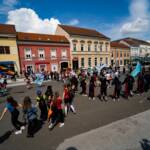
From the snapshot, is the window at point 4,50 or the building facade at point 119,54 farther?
the building facade at point 119,54

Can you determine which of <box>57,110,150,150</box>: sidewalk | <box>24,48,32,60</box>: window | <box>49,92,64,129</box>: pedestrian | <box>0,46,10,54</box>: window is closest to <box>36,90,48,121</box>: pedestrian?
<box>49,92,64,129</box>: pedestrian

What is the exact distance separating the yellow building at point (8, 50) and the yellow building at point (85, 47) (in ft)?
41.7

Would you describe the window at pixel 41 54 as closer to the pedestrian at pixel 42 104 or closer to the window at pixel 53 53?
the window at pixel 53 53

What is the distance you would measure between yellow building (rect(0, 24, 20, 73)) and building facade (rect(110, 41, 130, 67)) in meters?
29.4

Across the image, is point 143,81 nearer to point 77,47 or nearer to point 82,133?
point 82,133

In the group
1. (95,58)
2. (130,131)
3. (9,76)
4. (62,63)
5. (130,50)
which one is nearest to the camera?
(130,131)

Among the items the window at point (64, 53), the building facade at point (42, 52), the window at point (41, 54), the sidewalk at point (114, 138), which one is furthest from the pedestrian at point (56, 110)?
the window at point (64, 53)

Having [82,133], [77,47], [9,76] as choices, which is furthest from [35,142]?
[77,47]

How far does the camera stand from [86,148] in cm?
442

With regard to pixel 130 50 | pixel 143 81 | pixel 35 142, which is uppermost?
pixel 130 50

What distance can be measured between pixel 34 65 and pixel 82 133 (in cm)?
2591

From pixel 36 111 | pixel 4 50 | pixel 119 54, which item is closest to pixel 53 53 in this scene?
pixel 4 50

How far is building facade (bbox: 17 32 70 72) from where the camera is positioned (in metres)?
28.2

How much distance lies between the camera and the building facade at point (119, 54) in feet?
152
